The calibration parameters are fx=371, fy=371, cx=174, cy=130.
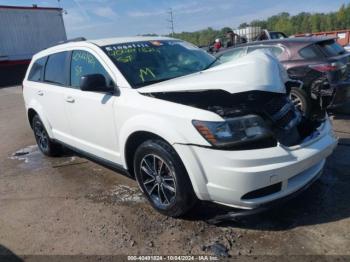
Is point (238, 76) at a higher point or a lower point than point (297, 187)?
higher

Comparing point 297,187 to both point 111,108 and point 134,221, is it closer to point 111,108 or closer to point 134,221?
point 134,221

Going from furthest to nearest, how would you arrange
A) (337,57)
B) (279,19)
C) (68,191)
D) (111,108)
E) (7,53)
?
1. (279,19)
2. (7,53)
3. (337,57)
4. (68,191)
5. (111,108)

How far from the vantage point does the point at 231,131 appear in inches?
121

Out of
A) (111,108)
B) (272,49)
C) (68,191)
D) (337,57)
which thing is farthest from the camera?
(272,49)

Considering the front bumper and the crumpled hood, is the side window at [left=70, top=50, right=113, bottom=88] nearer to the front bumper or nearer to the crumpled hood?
the crumpled hood

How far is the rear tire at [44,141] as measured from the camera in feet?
19.8

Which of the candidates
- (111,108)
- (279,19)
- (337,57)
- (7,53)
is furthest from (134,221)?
(279,19)

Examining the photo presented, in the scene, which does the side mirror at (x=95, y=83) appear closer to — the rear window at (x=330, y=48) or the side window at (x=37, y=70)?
the side window at (x=37, y=70)

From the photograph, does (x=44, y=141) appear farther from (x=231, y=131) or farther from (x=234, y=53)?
(x=234, y=53)

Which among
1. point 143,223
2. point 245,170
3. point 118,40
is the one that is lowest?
point 143,223

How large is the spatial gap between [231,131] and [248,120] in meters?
0.19

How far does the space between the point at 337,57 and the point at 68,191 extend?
5.05 m

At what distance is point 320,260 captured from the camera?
288 cm

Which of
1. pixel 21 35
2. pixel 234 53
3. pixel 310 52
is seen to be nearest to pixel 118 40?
pixel 310 52
